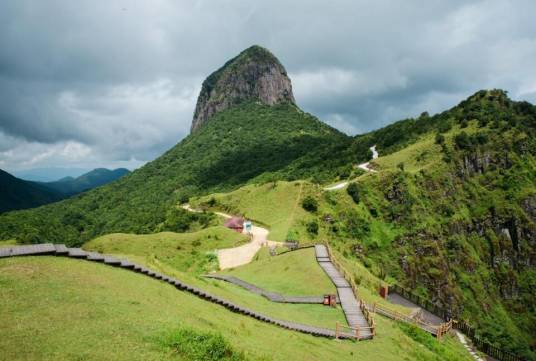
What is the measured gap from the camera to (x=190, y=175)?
489 ft

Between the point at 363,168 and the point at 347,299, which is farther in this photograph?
the point at 363,168

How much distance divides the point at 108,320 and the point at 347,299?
21.0m

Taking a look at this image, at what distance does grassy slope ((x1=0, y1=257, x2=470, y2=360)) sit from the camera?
37.0 ft

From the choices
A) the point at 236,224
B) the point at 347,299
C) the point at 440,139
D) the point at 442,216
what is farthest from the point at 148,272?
the point at 440,139

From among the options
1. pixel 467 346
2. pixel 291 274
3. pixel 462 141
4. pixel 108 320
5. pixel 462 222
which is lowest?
pixel 467 346

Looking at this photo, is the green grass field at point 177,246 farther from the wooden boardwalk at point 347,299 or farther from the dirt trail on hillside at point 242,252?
the wooden boardwalk at point 347,299

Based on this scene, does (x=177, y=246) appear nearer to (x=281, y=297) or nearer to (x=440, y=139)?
(x=281, y=297)

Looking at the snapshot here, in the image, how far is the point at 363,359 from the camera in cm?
2011

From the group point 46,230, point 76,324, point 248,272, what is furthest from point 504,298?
point 46,230

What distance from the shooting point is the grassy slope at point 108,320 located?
11.3 metres

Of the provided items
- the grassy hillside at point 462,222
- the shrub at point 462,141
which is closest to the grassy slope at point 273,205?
the grassy hillside at point 462,222

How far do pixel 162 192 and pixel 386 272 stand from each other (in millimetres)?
93960

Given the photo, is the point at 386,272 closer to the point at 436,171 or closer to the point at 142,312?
the point at 436,171

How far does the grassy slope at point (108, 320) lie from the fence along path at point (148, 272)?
0.55 metres
